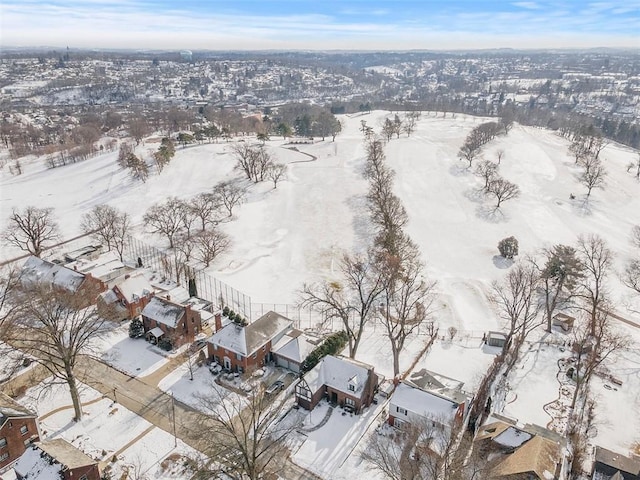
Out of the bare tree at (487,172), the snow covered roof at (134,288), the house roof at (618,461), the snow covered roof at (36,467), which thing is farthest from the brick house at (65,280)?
the bare tree at (487,172)

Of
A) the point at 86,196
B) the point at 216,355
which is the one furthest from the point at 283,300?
the point at 86,196

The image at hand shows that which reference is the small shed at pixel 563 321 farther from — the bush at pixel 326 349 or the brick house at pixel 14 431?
the brick house at pixel 14 431

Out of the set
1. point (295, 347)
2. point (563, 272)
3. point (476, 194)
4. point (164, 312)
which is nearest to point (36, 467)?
point (164, 312)

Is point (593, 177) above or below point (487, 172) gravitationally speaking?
above

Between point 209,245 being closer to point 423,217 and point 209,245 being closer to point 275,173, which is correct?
point 275,173

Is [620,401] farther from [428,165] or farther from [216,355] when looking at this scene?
[428,165]

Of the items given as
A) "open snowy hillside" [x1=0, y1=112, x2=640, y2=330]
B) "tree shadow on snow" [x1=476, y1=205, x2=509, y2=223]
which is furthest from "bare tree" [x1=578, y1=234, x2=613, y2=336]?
"tree shadow on snow" [x1=476, y1=205, x2=509, y2=223]

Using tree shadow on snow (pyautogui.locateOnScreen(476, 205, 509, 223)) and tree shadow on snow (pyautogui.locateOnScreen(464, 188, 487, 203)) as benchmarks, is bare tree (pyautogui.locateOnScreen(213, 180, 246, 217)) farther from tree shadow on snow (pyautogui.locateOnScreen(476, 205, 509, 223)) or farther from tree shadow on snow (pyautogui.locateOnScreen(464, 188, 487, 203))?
tree shadow on snow (pyautogui.locateOnScreen(464, 188, 487, 203))
